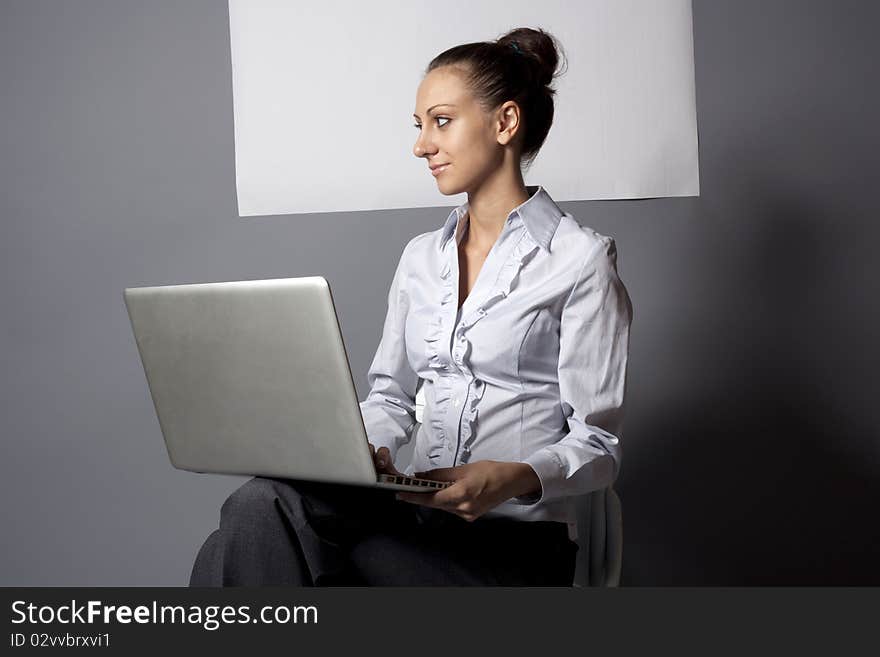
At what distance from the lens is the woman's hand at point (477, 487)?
108 cm

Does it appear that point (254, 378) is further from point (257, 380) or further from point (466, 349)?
point (466, 349)

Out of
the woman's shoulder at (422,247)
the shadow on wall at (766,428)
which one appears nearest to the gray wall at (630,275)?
the shadow on wall at (766,428)

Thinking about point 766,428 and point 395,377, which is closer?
point 395,377

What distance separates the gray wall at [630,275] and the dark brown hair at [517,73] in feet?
1.91

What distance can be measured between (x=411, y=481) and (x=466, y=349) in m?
0.37

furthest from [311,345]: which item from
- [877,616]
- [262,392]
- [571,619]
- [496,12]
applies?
[496,12]

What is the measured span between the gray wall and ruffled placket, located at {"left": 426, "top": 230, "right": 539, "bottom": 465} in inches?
28.1

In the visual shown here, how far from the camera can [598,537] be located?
1.40 metres

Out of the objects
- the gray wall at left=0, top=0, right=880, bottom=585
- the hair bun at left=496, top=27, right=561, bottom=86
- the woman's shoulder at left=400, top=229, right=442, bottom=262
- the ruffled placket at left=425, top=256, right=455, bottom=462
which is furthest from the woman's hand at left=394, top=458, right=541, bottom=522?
the gray wall at left=0, top=0, right=880, bottom=585

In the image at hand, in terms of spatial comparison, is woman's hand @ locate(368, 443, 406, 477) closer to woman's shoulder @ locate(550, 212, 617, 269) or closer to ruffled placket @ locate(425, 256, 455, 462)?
ruffled placket @ locate(425, 256, 455, 462)

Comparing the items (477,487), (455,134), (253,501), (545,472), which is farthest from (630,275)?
(253,501)

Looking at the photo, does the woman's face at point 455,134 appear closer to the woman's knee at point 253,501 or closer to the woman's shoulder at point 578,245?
the woman's shoulder at point 578,245

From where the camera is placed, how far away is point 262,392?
1046 millimetres

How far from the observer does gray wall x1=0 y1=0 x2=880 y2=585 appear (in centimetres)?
201
